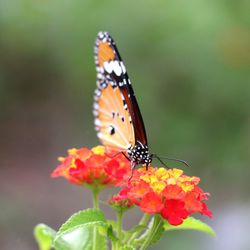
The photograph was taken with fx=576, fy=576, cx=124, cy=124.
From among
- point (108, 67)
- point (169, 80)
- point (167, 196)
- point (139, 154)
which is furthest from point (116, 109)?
point (169, 80)

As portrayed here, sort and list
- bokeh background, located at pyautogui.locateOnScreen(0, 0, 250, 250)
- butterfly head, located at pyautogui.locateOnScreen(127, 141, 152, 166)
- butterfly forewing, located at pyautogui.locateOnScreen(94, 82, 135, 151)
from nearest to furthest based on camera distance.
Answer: butterfly head, located at pyautogui.locateOnScreen(127, 141, 152, 166) < butterfly forewing, located at pyautogui.locateOnScreen(94, 82, 135, 151) < bokeh background, located at pyautogui.locateOnScreen(0, 0, 250, 250)

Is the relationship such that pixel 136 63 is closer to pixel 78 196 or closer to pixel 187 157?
pixel 187 157

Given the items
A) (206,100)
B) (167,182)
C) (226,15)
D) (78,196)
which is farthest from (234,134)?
(167,182)

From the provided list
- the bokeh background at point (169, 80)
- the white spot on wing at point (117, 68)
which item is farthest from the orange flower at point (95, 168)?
the bokeh background at point (169, 80)

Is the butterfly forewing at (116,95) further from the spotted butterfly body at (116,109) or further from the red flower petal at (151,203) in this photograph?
the red flower petal at (151,203)

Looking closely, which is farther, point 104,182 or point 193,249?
point 193,249

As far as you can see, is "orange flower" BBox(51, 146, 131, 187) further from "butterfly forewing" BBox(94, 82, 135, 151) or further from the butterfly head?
"butterfly forewing" BBox(94, 82, 135, 151)

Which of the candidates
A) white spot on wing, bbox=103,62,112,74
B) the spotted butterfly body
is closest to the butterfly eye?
the spotted butterfly body
